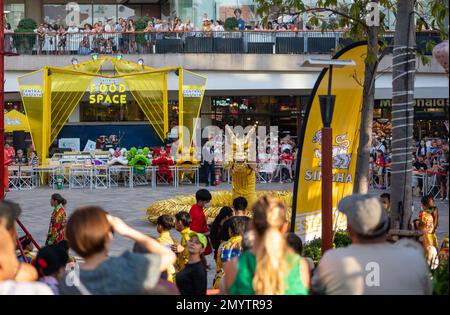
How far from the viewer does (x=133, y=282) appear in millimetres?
4285

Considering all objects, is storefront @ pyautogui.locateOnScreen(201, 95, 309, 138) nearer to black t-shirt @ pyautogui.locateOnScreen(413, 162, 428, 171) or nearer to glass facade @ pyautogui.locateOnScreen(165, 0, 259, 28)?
glass facade @ pyautogui.locateOnScreen(165, 0, 259, 28)

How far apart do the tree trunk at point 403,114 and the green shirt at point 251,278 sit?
174 inches

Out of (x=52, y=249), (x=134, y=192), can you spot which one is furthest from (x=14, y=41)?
(x=52, y=249)

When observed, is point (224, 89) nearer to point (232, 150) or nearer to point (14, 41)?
point (14, 41)

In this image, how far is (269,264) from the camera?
4301 millimetres

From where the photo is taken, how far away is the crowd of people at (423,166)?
21.2m

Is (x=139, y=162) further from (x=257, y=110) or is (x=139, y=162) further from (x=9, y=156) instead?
(x=257, y=110)

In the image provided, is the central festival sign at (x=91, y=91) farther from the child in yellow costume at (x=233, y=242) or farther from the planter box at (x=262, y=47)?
the child in yellow costume at (x=233, y=242)

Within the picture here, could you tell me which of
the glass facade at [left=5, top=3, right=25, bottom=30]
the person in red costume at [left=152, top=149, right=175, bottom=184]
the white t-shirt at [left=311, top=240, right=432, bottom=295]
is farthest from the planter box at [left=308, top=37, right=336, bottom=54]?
the white t-shirt at [left=311, top=240, right=432, bottom=295]

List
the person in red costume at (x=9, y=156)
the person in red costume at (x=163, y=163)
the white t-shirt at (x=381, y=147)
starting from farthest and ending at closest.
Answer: the white t-shirt at (x=381, y=147) → the person in red costume at (x=163, y=163) → the person in red costume at (x=9, y=156)

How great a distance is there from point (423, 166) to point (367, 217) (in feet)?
60.8

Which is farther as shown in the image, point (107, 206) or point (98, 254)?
point (107, 206)

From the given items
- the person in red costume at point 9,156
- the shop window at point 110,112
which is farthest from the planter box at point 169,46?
the person in red costume at point 9,156

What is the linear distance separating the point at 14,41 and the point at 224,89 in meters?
8.36
